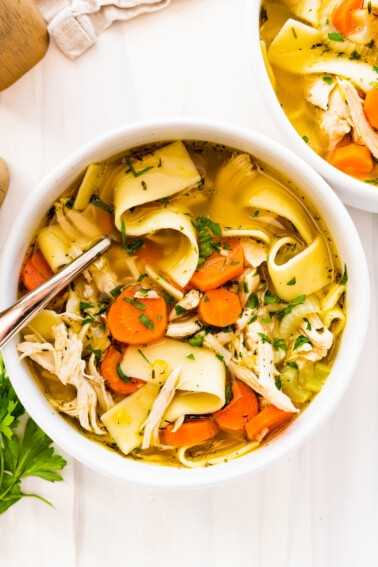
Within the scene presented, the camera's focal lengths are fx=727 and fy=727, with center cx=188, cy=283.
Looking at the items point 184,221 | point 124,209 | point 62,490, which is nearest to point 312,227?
point 184,221

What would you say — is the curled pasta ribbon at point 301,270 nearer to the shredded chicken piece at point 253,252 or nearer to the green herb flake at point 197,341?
the shredded chicken piece at point 253,252

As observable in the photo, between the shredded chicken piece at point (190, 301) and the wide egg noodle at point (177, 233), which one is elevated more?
the wide egg noodle at point (177, 233)

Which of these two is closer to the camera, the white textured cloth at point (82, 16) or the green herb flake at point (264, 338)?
the green herb flake at point (264, 338)

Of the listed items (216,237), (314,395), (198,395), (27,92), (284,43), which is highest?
(27,92)

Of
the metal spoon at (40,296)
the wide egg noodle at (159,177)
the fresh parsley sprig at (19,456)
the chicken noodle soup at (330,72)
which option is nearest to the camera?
the metal spoon at (40,296)

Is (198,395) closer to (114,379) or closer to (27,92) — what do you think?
(114,379)

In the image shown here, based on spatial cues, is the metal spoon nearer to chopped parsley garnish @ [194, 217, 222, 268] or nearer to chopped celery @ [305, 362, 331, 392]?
chopped parsley garnish @ [194, 217, 222, 268]

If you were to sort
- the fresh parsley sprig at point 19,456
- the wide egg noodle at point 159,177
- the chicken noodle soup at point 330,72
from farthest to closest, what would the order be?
the fresh parsley sprig at point 19,456
the chicken noodle soup at point 330,72
the wide egg noodle at point 159,177

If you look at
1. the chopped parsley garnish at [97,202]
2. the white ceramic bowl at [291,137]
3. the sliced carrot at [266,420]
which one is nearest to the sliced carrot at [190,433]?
the sliced carrot at [266,420]
